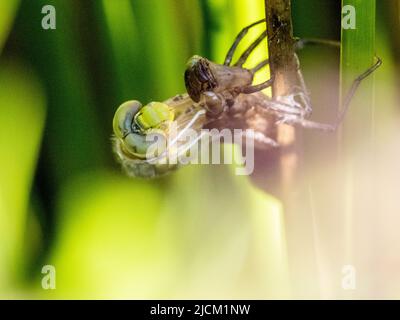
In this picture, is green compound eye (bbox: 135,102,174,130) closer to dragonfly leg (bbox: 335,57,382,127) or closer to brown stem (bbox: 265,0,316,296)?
brown stem (bbox: 265,0,316,296)

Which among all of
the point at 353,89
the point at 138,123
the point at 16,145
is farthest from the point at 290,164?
the point at 16,145

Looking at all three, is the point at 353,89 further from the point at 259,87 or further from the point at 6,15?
the point at 6,15

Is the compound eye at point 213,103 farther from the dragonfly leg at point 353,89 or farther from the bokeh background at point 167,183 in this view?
the dragonfly leg at point 353,89

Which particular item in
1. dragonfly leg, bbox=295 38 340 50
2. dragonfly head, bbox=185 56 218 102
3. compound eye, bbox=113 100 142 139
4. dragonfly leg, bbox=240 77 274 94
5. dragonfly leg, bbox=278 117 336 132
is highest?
dragonfly leg, bbox=295 38 340 50

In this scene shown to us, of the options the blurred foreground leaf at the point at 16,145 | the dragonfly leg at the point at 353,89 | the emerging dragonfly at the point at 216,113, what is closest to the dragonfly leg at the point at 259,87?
the emerging dragonfly at the point at 216,113

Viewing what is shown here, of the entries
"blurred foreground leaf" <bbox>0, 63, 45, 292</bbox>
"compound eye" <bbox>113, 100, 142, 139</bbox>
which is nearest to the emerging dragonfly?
"compound eye" <bbox>113, 100, 142, 139</bbox>

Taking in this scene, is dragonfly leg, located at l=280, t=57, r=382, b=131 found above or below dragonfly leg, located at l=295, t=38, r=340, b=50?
below
